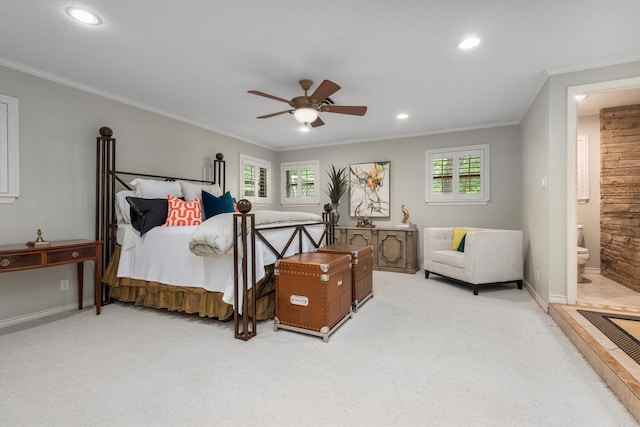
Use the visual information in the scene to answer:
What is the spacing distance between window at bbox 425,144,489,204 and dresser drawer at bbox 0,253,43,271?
5.10 m

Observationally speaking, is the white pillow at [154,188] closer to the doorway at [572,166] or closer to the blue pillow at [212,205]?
the blue pillow at [212,205]

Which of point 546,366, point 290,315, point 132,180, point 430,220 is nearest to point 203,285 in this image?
point 290,315

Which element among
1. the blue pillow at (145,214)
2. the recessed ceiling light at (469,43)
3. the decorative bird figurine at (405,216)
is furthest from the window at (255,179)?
the recessed ceiling light at (469,43)

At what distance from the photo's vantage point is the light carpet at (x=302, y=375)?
4.99 ft

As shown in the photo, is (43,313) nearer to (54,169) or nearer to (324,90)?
(54,169)

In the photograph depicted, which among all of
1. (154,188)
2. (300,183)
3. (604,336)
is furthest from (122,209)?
(604,336)

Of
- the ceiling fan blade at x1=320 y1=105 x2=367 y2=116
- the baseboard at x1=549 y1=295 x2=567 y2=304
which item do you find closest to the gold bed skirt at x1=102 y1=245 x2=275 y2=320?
the ceiling fan blade at x1=320 y1=105 x2=367 y2=116

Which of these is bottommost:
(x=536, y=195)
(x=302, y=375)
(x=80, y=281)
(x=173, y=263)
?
→ (x=302, y=375)

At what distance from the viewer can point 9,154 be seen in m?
2.75

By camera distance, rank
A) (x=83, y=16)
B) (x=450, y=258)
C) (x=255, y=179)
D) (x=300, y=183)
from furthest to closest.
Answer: (x=300, y=183), (x=255, y=179), (x=450, y=258), (x=83, y=16)

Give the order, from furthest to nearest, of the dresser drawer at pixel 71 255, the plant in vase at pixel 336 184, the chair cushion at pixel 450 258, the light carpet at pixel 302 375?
the plant in vase at pixel 336 184 → the chair cushion at pixel 450 258 → the dresser drawer at pixel 71 255 → the light carpet at pixel 302 375

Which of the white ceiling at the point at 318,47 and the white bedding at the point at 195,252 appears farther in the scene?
the white bedding at the point at 195,252

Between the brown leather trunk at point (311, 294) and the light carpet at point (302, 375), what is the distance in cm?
11

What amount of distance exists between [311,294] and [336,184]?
3.57m
